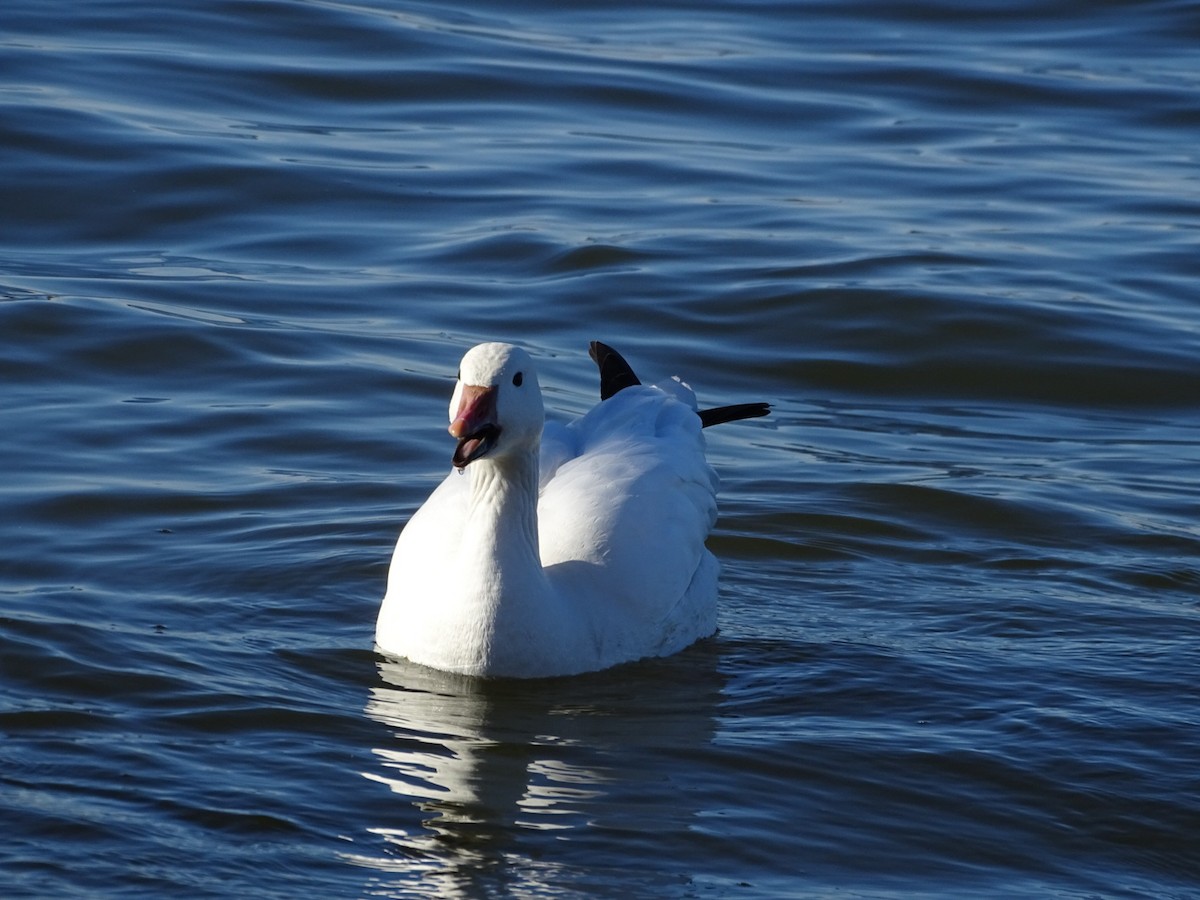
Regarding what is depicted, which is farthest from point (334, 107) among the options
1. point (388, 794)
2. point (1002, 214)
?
point (388, 794)

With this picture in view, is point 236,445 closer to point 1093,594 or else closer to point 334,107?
point 1093,594

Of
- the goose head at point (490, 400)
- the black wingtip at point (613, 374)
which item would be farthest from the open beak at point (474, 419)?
the black wingtip at point (613, 374)

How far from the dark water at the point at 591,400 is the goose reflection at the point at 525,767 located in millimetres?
21

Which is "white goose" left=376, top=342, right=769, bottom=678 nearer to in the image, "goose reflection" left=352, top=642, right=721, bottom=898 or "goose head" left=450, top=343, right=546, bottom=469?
"goose head" left=450, top=343, right=546, bottom=469

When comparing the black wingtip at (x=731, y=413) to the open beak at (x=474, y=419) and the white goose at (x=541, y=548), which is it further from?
the open beak at (x=474, y=419)

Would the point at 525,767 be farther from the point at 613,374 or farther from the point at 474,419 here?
the point at 613,374

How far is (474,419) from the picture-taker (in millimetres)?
6695

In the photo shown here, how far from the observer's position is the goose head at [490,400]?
22.0 feet

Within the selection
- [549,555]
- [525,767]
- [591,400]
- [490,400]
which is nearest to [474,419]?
[490,400]

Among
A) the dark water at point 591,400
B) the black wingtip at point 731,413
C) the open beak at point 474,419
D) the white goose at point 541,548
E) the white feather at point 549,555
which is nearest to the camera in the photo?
the dark water at point 591,400

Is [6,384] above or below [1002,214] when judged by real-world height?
below

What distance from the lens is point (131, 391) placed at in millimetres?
10609

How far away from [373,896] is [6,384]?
19.8 ft

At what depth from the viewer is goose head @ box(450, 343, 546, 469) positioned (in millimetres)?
6691
